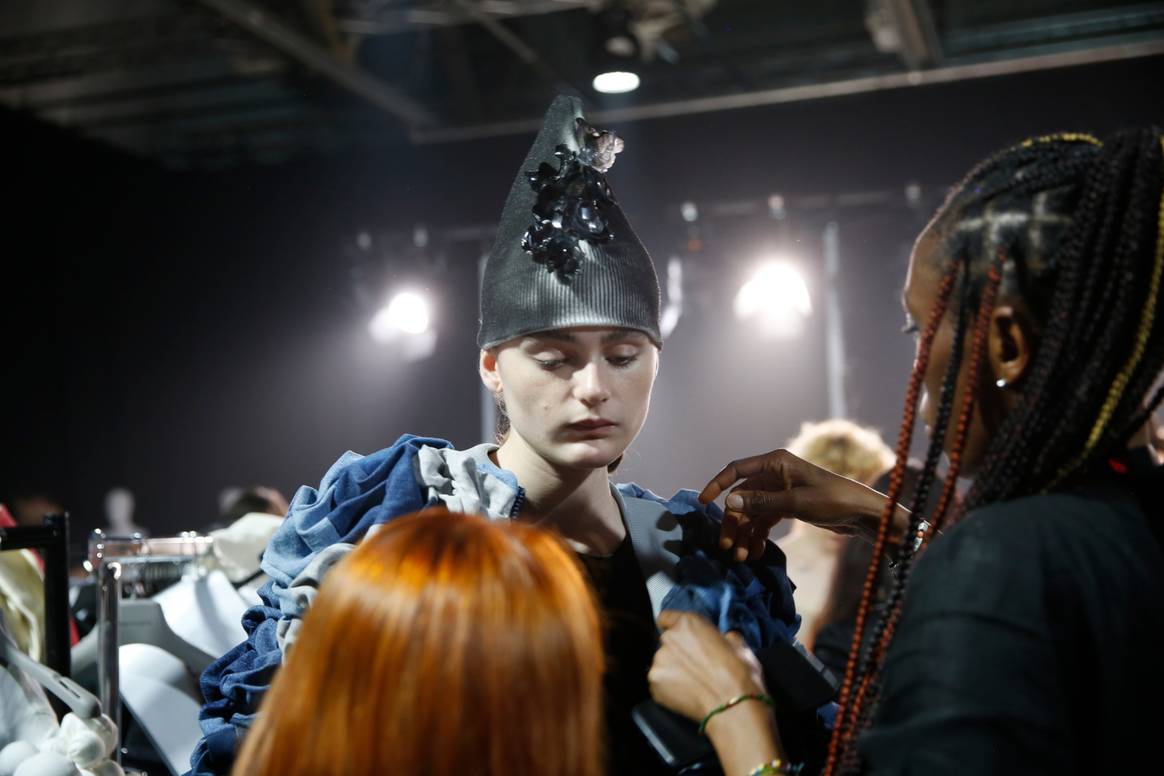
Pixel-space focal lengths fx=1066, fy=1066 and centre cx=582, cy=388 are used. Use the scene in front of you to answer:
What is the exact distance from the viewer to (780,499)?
1.36m

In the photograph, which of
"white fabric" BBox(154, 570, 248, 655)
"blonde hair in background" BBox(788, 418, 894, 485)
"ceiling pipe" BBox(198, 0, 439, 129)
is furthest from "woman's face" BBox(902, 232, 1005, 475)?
"ceiling pipe" BBox(198, 0, 439, 129)

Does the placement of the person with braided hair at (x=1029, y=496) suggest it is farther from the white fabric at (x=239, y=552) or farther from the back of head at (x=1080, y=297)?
the white fabric at (x=239, y=552)

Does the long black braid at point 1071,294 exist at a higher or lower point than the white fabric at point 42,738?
higher

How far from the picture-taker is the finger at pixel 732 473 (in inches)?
54.4

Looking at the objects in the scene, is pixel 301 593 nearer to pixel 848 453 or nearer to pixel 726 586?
pixel 726 586

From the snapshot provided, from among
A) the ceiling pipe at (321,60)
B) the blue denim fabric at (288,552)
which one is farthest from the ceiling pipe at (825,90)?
the blue denim fabric at (288,552)

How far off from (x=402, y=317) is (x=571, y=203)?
243 centimetres

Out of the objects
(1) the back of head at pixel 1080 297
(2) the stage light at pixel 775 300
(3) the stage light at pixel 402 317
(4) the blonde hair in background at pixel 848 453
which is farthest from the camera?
(2) the stage light at pixel 775 300

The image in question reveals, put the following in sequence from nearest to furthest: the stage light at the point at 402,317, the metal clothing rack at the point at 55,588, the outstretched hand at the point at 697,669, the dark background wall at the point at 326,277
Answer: the outstretched hand at the point at 697,669 → the metal clothing rack at the point at 55,588 → the stage light at the point at 402,317 → the dark background wall at the point at 326,277

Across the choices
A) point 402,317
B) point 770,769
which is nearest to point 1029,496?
point 770,769

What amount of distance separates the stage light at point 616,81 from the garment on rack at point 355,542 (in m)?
3.96

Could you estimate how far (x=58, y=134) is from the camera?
632cm

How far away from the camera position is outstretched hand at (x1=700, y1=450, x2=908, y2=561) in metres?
1.36

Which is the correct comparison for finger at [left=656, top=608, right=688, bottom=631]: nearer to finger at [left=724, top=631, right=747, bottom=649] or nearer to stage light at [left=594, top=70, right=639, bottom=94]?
finger at [left=724, top=631, right=747, bottom=649]
